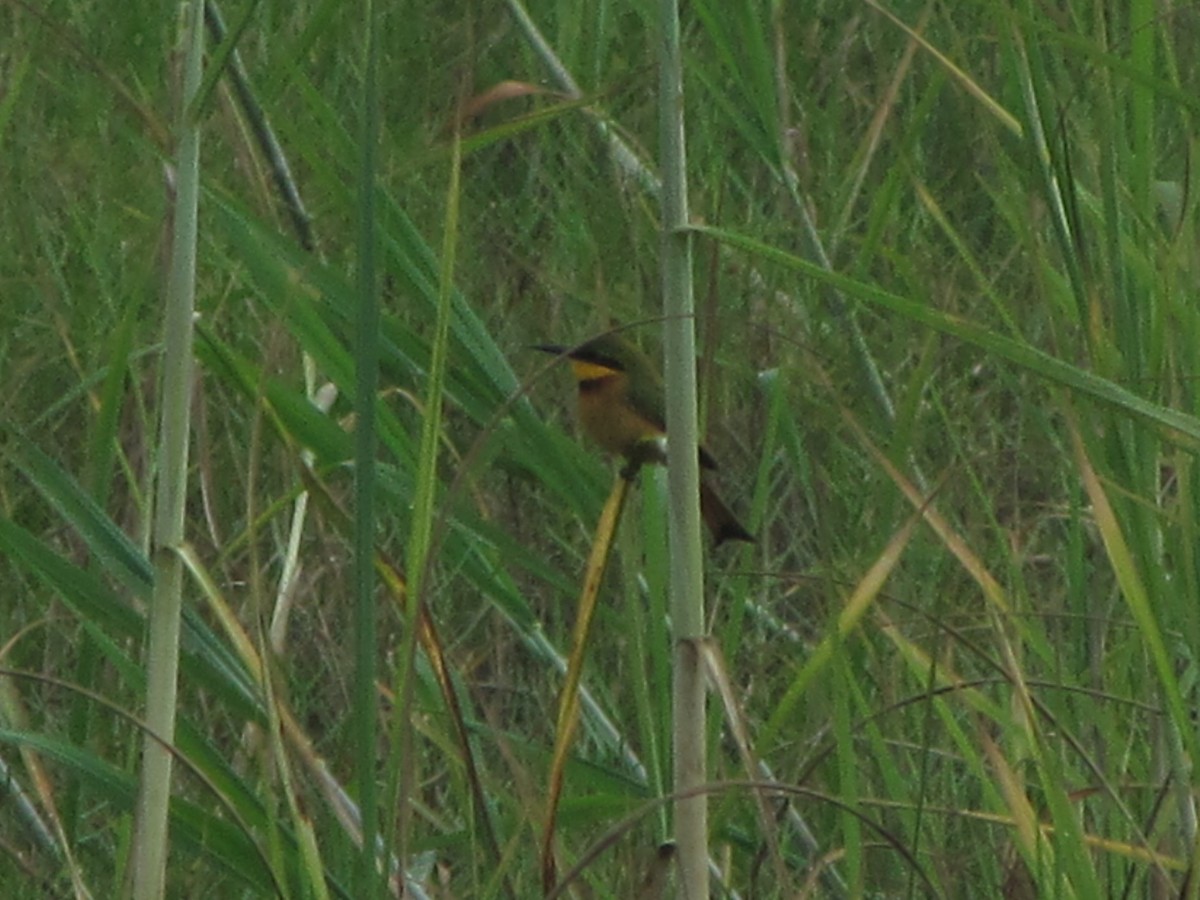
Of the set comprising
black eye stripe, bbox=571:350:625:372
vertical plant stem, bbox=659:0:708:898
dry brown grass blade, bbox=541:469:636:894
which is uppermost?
vertical plant stem, bbox=659:0:708:898

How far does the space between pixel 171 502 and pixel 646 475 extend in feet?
1.39

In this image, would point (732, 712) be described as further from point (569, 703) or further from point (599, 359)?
point (599, 359)

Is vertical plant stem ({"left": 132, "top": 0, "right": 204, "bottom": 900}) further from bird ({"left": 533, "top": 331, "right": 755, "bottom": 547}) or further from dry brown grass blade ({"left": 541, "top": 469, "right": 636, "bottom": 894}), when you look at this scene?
bird ({"left": 533, "top": 331, "right": 755, "bottom": 547})

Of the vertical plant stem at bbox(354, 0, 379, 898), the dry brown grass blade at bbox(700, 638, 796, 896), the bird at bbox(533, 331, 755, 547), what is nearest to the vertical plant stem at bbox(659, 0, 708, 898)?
the dry brown grass blade at bbox(700, 638, 796, 896)

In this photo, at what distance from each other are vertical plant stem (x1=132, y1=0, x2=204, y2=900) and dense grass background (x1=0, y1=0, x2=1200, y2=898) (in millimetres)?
34

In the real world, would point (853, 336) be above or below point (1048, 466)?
above

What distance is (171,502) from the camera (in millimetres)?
1107

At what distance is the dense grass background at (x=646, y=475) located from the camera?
4.08 ft

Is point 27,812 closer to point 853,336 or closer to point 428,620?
point 428,620

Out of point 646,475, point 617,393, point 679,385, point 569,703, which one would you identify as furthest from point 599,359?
point 679,385

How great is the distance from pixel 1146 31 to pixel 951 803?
2.16 ft

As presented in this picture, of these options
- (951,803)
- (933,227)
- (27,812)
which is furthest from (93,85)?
(951,803)

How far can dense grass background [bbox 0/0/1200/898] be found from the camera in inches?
49.0

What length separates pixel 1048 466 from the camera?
221 cm
